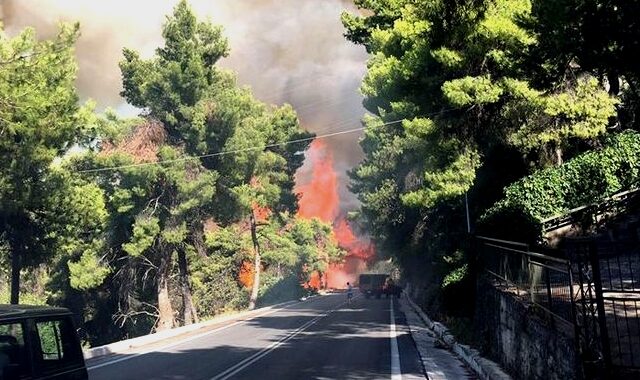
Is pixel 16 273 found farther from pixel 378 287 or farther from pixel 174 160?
pixel 378 287

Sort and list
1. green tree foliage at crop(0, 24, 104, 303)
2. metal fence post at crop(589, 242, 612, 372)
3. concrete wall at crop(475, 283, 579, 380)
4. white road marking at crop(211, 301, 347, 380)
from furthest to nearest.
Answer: green tree foliage at crop(0, 24, 104, 303) → white road marking at crop(211, 301, 347, 380) → concrete wall at crop(475, 283, 579, 380) → metal fence post at crop(589, 242, 612, 372)

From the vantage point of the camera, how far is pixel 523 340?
8.27 metres

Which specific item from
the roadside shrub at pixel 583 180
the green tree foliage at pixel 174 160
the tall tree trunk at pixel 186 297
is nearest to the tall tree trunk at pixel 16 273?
the green tree foliage at pixel 174 160

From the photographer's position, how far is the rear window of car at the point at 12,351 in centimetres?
465

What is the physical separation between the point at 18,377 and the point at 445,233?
64.1 feet

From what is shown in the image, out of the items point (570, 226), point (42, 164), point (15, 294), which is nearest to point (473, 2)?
point (570, 226)

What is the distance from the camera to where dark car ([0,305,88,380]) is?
4742 millimetres

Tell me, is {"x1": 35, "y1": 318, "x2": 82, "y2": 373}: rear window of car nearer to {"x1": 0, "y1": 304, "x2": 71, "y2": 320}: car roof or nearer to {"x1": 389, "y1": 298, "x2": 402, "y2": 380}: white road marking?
{"x1": 0, "y1": 304, "x2": 71, "y2": 320}: car roof

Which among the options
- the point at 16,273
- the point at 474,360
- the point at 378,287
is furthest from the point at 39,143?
the point at 378,287

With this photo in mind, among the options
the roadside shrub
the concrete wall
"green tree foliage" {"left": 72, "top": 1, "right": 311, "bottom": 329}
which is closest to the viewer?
the concrete wall

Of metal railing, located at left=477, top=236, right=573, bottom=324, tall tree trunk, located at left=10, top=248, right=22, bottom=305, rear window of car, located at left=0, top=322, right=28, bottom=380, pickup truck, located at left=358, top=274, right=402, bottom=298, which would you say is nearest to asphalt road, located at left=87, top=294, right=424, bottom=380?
metal railing, located at left=477, top=236, right=573, bottom=324

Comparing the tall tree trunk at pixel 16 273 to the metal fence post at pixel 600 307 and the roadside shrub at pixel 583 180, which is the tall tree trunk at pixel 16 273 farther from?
the metal fence post at pixel 600 307

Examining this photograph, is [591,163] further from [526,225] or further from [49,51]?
[49,51]

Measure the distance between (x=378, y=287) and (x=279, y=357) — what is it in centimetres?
3954
